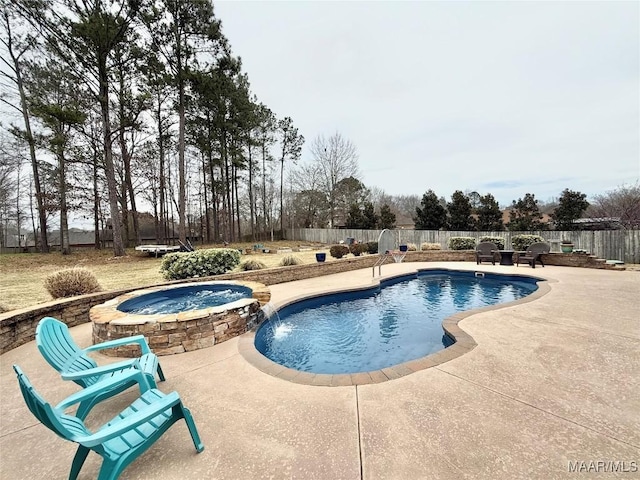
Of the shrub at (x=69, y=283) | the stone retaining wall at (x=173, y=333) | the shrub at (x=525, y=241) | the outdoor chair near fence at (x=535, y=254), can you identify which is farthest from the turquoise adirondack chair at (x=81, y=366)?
the shrub at (x=525, y=241)

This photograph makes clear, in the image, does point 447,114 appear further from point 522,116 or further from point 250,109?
point 250,109

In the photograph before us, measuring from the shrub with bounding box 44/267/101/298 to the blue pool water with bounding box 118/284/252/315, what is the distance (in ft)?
3.78

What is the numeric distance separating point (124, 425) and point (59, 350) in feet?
4.25

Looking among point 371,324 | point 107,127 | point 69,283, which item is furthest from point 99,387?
point 107,127

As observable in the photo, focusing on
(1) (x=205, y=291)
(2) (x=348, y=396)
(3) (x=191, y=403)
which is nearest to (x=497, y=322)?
(2) (x=348, y=396)

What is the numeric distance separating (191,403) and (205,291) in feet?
13.3

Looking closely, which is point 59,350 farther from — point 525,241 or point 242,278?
point 525,241

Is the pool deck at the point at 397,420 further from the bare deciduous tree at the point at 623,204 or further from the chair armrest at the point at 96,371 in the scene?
the bare deciduous tree at the point at 623,204

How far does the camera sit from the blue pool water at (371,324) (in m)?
3.97

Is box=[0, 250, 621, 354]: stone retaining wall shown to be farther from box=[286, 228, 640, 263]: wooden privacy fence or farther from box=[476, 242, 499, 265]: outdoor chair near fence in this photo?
box=[286, 228, 640, 263]: wooden privacy fence

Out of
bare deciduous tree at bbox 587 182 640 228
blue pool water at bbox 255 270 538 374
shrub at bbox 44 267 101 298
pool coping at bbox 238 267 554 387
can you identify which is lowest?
blue pool water at bbox 255 270 538 374

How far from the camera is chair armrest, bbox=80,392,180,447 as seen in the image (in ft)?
4.22

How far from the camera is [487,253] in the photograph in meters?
10.8

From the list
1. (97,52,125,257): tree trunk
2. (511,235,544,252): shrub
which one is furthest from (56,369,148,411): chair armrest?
(511,235,544,252): shrub
